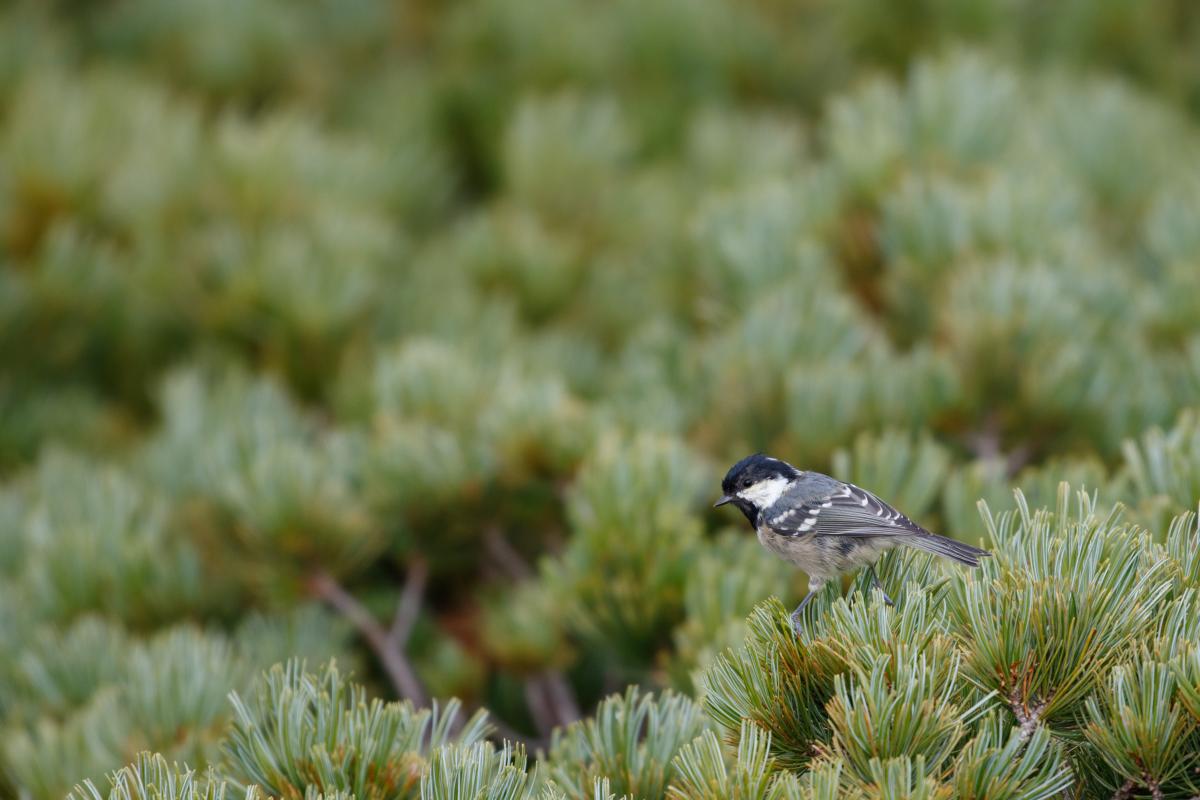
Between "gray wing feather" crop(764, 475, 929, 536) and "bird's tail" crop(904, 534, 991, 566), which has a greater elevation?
"gray wing feather" crop(764, 475, 929, 536)

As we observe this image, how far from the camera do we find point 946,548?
2.87ft

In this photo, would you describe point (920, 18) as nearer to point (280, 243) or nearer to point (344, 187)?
point (344, 187)

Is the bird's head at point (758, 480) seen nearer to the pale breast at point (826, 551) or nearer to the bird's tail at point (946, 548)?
the pale breast at point (826, 551)

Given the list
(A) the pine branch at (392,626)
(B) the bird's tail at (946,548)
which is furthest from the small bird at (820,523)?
(A) the pine branch at (392,626)

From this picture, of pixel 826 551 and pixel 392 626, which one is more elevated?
pixel 392 626

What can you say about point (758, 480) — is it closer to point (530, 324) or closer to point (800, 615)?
point (800, 615)

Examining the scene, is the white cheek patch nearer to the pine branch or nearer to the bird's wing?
the bird's wing

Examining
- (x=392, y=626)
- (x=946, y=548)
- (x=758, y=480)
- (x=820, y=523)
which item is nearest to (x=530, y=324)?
(x=392, y=626)

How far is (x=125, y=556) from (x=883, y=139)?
3.94ft

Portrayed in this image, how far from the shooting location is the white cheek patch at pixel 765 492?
42.2 inches

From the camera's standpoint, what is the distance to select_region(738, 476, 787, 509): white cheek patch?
3.51ft

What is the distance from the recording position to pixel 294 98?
2.52 meters

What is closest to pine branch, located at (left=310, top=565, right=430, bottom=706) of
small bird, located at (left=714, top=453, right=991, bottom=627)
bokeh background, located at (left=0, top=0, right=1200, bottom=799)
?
bokeh background, located at (left=0, top=0, right=1200, bottom=799)

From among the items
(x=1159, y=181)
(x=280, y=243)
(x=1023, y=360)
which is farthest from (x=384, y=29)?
(x=1023, y=360)
